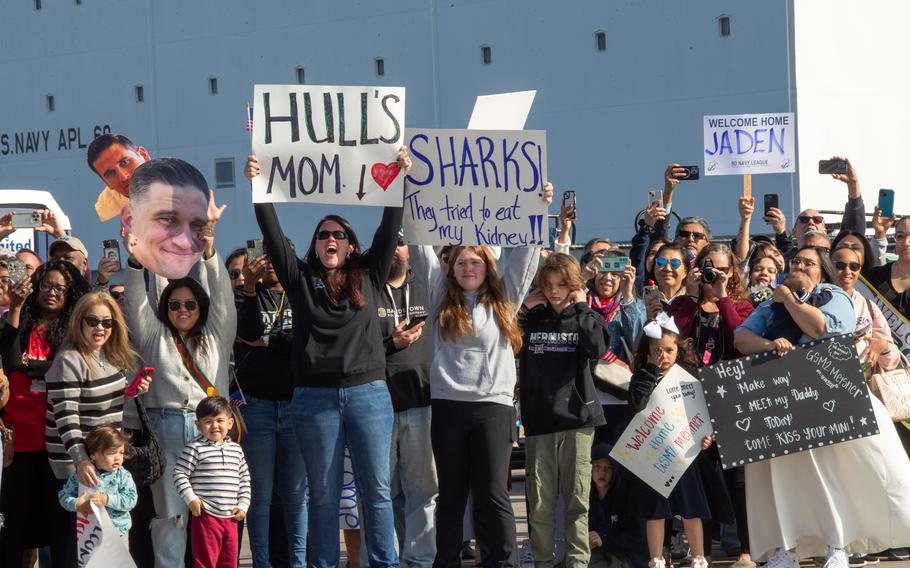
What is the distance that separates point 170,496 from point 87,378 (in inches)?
26.7

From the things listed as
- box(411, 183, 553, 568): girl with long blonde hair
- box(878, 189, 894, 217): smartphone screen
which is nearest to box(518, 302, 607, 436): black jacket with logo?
box(411, 183, 553, 568): girl with long blonde hair

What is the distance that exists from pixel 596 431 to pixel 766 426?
3.67 feet

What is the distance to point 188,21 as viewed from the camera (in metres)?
29.4

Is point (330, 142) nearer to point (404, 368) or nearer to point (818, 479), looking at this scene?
point (404, 368)

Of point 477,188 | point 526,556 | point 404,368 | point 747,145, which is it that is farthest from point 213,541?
point 747,145

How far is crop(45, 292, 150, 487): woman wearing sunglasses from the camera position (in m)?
6.38

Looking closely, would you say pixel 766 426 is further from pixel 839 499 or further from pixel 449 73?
pixel 449 73

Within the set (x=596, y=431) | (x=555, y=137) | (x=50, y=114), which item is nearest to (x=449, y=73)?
(x=555, y=137)

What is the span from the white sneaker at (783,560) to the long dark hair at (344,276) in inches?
95.0

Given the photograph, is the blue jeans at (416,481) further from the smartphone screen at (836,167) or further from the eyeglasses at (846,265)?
the smartphone screen at (836,167)

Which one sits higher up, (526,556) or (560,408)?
(560,408)

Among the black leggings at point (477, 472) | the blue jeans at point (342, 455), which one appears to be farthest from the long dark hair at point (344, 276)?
the black leggings at point (477, 472)

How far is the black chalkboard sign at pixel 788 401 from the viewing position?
6.80m

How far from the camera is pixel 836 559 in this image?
6.71 m
